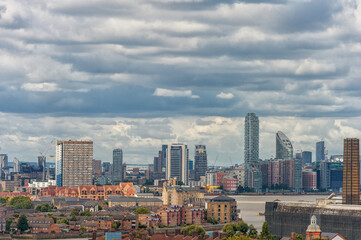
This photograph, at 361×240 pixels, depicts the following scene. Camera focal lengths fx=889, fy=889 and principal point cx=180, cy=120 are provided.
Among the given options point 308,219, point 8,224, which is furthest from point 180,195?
point 308,219

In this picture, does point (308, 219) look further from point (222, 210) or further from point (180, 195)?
point (180, 195)

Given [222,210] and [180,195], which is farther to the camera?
[180,195]

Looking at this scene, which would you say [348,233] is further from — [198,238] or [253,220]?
[253,220]

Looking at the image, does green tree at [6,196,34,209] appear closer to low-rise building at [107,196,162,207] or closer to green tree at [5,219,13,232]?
low-rise building at [107,196,162,207]

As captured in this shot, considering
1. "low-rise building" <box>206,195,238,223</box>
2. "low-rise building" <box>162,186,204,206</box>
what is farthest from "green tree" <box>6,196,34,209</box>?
"low-rise building" <box>206,195,238,223</box>

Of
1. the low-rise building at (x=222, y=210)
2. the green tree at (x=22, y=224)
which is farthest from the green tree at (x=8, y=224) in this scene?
the low-rise building at (x=222, y=210)

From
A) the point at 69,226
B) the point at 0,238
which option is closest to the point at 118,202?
the point at 69,226

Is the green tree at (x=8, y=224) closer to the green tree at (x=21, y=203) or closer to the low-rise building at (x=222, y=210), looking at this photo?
the low-rise building at (x=222, y=210)

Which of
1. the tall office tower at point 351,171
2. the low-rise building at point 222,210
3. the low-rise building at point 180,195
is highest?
the tall office tower at point 351,171
